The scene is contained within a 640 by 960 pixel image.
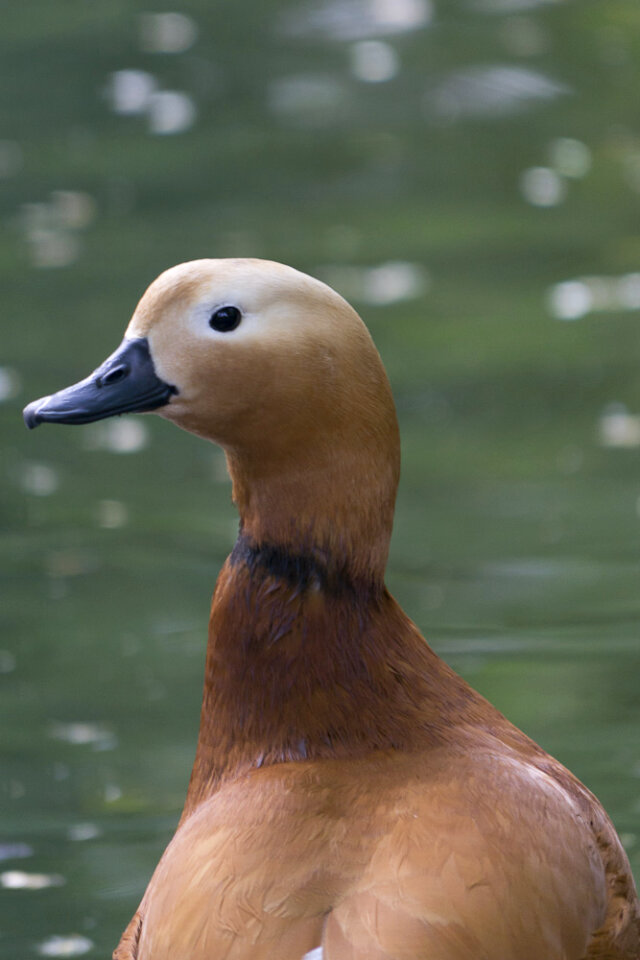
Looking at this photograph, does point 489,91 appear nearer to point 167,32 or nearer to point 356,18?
point 356,18

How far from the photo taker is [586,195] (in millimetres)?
7164

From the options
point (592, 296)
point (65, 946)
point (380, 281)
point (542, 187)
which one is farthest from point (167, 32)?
point (65, 946)

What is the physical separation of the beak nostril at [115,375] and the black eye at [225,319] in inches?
5.8

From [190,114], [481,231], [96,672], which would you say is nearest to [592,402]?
[481,231]

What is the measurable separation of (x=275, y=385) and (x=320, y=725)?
19.6 inches

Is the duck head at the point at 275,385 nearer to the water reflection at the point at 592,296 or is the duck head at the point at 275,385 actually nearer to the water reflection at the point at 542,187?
the water reflection at the point at 592,296

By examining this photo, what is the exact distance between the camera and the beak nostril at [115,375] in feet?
8.36

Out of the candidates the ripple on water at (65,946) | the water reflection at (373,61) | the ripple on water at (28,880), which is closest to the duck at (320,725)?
the ripple on water at (65,946)

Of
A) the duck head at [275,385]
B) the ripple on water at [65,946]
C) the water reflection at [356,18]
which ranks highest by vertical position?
the water reflection at [356,18]

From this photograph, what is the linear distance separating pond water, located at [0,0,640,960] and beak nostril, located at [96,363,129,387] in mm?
1183

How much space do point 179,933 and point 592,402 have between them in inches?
140

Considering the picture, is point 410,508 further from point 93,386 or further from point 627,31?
point 627,31

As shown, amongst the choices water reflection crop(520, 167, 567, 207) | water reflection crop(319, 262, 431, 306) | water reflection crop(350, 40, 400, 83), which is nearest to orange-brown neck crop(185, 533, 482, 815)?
water reflection crop(319, 262, 431, 306)

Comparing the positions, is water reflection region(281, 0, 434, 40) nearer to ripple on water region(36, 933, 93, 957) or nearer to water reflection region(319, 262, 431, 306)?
water reflection region(319, 262, 431, 306)
